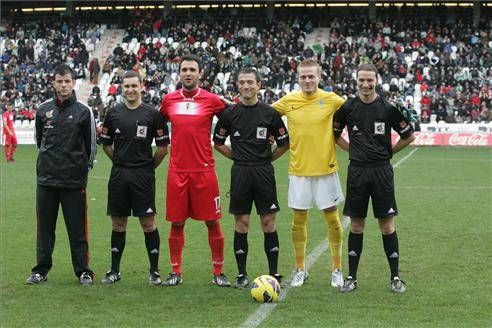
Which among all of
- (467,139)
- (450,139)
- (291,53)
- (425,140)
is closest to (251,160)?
(425,140)

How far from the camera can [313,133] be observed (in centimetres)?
843

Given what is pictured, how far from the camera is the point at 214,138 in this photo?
877 cm

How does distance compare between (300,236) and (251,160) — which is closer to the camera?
(251,160)

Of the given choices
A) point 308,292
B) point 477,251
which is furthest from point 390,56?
point 308,292

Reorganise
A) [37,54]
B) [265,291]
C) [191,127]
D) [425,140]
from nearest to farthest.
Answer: [265,291] → [191,127] → [425,140] → [37,54]

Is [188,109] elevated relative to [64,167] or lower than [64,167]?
elevated

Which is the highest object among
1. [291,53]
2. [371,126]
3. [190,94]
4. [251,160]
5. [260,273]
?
[291,53]

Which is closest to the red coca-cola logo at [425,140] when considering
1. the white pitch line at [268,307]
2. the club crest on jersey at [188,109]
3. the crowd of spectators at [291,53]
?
the crowd of spectators at [291,53]

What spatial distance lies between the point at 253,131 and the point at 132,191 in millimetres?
1312

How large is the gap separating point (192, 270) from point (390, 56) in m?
32.3

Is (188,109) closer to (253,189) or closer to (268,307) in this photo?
(253,189)

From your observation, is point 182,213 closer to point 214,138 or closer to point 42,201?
point 214,138

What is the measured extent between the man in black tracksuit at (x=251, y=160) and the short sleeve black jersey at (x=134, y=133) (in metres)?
0.67

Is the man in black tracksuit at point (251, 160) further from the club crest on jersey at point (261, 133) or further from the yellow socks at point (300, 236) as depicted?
the yellow socks at point (300, 236)
